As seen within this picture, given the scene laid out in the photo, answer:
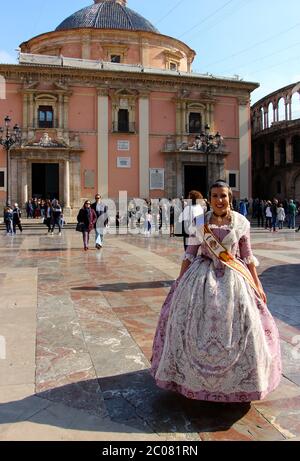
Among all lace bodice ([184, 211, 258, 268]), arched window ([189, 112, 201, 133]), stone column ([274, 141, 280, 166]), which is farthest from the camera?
stone column ([274, 141, 280, 166])

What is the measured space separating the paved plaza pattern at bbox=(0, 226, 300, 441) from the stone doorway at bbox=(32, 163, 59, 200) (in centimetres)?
2326

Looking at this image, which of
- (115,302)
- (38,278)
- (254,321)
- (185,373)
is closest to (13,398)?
(185,373)

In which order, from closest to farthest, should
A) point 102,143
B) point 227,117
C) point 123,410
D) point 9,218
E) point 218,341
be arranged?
point 218,341 → point 123,410 → point 9,218 → point 102,143 → point 227,117

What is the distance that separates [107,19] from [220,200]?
121ft

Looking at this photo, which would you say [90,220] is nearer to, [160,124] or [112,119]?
[112,119]

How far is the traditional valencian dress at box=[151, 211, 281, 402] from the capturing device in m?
2.89

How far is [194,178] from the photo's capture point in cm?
3316

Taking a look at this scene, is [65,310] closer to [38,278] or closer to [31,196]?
[38,278]

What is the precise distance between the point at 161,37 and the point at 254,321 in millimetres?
36179

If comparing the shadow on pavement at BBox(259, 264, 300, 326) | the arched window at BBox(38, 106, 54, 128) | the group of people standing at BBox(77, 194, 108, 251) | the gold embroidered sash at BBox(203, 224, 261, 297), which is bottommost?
the shadow on pavement at BBox(259, 264, 300, 326)

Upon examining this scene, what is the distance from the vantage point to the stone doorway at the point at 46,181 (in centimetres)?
3080

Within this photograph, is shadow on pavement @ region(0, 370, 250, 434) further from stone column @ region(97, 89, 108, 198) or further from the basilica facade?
stone column @ region(97, 89, 108, 198)

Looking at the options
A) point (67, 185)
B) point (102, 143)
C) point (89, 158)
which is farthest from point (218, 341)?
point (102, 143)

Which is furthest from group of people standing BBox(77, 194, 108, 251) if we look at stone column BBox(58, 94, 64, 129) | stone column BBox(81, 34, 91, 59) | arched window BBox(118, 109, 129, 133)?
stone column BBox(81, 34, 91, 59)
